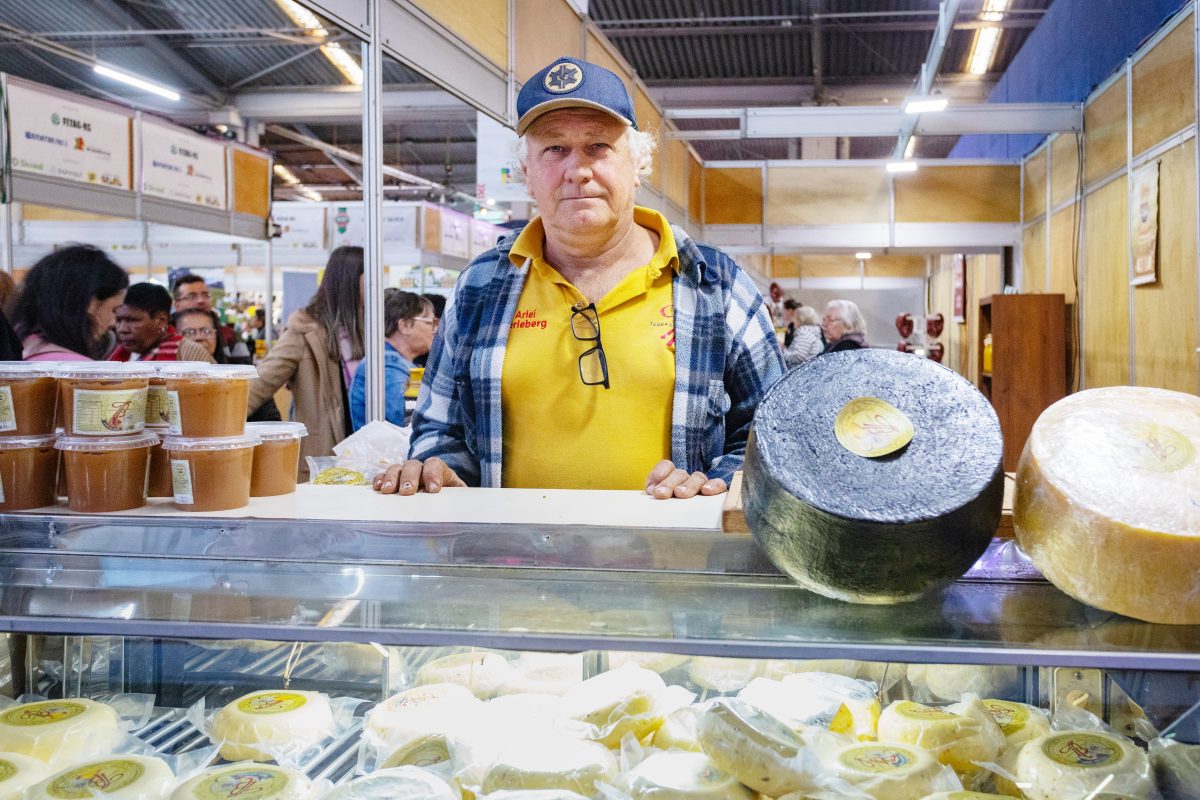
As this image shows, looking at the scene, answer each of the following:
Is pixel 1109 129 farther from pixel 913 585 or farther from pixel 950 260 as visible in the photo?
pixel 950 260

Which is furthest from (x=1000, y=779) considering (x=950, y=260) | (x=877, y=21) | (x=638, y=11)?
(x=950, y=260)

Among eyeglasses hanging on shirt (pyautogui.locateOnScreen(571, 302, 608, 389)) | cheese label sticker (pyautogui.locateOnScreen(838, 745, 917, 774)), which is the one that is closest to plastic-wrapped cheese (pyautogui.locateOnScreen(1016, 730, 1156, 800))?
cheese label sticker (pyautogui.locateOnScreen(838, 745, 917, 774))

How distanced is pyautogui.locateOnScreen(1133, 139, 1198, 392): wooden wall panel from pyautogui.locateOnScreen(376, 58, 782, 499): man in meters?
4.56

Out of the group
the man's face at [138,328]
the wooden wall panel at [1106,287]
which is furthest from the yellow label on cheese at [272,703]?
the wooden wall panel at [1106,287]

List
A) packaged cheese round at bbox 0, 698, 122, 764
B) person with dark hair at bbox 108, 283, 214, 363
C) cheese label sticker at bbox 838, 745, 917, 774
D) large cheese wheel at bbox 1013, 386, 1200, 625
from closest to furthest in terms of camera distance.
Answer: large cheese wheel at bbox 1013, 386, 1200, 625 < cheese label sticker at bbox 838, 745, 917, 774 < packaged cheese round at bbox 0, 698, 122, 764 < person with dark hair at bbox 108, 283, 214, 363

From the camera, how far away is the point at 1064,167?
8758 millimetres

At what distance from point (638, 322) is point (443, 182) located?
70.2 feet

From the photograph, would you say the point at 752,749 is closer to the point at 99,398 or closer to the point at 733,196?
the point at 99,398

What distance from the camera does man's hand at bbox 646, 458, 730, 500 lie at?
1.63 meters

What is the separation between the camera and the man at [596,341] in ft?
7.16

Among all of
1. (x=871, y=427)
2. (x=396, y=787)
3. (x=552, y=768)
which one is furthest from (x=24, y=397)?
(x=871, y=427)

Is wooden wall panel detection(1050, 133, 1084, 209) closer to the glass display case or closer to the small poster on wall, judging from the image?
the small poster on wall

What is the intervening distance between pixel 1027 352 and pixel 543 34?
5665mm

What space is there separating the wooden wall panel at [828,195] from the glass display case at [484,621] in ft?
32.1
